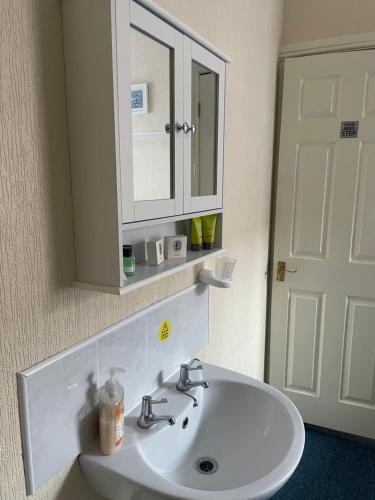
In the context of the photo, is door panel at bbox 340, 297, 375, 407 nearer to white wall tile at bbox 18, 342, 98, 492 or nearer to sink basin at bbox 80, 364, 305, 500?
sink basin at bbox 80, 364, 305, 500

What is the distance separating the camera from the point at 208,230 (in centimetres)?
121

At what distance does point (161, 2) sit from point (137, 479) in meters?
1.17

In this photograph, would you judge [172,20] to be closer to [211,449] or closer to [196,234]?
[196,234]

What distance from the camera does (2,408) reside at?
69 cm

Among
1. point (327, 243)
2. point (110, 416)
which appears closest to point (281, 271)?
point (327, 243)

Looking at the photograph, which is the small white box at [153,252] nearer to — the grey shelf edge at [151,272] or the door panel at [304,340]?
the grey shelf edge at [151,272]

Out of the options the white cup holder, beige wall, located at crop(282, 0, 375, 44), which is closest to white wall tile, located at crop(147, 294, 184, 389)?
the white cup holder

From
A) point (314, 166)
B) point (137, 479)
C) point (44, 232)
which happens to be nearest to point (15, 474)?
point (137, 479)

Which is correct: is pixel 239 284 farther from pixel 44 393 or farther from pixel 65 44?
pixel 65 44

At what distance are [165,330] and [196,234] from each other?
31 cm

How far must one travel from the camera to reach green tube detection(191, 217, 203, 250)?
1.18 meters

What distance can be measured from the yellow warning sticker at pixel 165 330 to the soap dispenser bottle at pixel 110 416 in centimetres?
27

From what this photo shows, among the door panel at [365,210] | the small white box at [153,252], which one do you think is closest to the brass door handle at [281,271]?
the door panel at [365,210]

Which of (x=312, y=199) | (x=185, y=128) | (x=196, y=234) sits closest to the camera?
(x=185, y=128)
